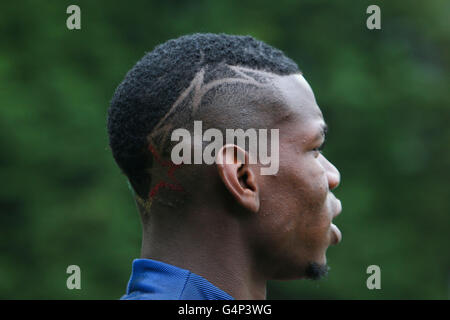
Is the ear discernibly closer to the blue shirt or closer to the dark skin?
the dark skin

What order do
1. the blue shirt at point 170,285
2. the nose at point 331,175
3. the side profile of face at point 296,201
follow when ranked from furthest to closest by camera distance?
the nose at point 331,175 → the side profile of face at point 296,201 → the blue shirt at point 170,285

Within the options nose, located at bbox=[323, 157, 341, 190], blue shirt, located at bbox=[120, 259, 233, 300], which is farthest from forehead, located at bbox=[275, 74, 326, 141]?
blue shirt, located at bbox=[120, 259, 233, 300]

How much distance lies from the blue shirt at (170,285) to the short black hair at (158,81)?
13.3 inches

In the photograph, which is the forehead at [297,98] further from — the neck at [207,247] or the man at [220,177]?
the neck at [207,247]

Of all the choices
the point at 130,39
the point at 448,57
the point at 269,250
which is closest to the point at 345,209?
the point at 448,57

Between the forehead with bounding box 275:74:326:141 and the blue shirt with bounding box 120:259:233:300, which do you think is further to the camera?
the forehead with bounding box 275:74:326:141

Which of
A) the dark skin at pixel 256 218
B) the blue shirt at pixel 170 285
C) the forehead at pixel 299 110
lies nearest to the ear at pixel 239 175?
the dark skin at pixel 256 218

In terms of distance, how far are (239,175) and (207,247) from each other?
1.04 ft

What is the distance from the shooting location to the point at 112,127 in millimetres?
2975

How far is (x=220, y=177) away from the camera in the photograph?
8.82 feet

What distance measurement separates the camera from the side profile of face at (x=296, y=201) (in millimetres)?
2773

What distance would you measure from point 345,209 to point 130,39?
3.35 metres

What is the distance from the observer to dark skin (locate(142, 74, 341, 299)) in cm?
270

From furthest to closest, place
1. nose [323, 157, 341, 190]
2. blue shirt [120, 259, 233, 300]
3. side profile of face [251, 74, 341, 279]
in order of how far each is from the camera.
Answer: nose [323, 157, 341, 190] < side profile of face [251, 74, 341, 279] < blue shirt [120, 259, 233, 300]
